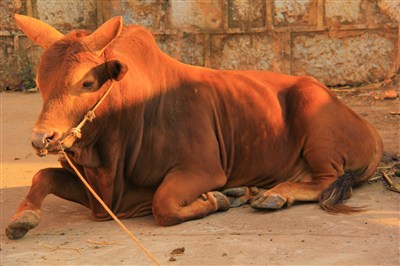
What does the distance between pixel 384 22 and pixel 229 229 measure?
5046 millimetres

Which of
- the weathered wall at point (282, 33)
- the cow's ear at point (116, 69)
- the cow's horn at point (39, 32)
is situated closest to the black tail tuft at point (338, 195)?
the cow's ear at point (116, 69)

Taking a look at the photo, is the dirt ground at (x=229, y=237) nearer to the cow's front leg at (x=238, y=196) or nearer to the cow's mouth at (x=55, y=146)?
the cow's front leg at (x=238, y=196)

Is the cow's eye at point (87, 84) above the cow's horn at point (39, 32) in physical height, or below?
below

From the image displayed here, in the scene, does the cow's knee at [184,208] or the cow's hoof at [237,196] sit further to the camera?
the cow's hoof at [237,196]

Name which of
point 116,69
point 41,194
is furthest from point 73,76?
point 41,194

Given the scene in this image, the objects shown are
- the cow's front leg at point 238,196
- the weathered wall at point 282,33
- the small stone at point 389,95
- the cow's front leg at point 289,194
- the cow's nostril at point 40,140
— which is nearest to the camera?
the cow's nostril at point 40,140

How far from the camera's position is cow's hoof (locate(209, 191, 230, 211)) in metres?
5.49

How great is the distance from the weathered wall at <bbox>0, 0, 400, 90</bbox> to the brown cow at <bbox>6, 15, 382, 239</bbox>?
10.5 feet

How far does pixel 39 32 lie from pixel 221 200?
1.65m

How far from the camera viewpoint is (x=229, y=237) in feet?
16.1

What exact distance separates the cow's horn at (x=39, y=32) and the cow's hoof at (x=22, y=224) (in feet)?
3.61

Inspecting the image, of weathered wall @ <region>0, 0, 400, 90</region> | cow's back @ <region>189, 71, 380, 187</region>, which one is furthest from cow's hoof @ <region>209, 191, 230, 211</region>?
weathered wall @ <region>0, 0, 400, 90</region>

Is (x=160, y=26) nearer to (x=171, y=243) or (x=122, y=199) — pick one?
(x=122, y=199)

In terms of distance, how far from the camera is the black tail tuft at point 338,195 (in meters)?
5.43
